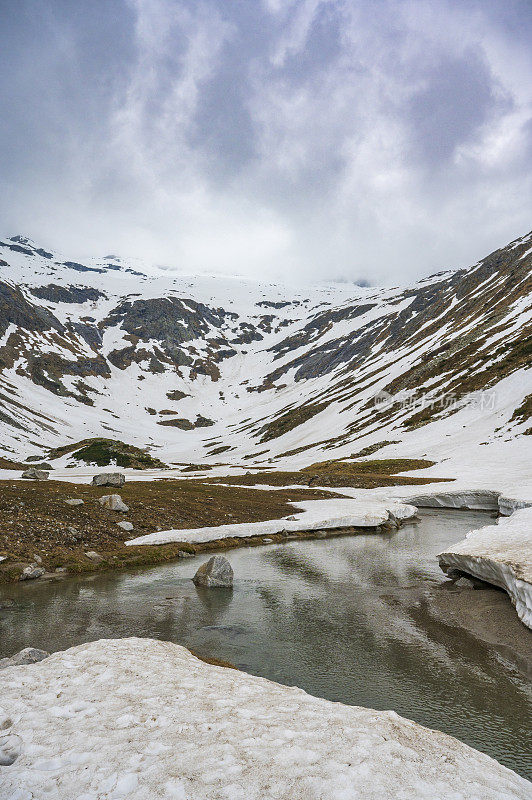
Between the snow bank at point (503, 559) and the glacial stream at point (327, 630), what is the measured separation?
1389mm

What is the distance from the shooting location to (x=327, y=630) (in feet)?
50.9

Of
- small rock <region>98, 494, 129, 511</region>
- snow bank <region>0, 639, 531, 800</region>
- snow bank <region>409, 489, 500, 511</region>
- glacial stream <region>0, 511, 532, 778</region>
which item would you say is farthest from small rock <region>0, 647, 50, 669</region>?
snow bank <region>409, 489, 500, 511</region>

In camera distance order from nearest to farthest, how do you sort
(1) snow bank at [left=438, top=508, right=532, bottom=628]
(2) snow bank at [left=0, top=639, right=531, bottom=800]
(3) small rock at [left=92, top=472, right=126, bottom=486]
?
(2) snow bank at [left=0, top=639, right=531, bottom=800], (1) snow bank at [left=438, top=508, right=532, bottom=628], (3) small rock at [left=92, top=472, right=126, bottom=486]

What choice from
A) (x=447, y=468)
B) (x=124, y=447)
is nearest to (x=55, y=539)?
(x=447, y=468)

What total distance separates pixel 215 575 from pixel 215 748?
15.1 meters

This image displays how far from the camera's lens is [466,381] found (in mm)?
99438

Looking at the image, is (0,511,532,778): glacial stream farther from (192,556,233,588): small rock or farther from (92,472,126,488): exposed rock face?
(92,472,126,488): exposed rock face

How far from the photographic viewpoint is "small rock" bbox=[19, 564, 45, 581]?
2117 cm

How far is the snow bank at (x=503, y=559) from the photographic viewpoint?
51.2 ft

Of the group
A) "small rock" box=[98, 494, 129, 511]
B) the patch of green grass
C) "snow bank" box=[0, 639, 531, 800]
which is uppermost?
the patch of green grass

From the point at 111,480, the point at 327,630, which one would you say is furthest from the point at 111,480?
the point at 327,630

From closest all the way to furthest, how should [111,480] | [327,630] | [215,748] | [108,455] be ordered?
[215,748] → [327,630] → [111,480] → [108,455]

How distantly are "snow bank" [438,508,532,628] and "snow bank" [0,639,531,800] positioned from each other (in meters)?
10.6

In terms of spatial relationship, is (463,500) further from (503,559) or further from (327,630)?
(327,630)
